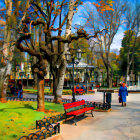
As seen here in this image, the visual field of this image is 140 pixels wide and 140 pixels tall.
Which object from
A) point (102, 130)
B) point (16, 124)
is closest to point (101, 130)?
point (102, 130)

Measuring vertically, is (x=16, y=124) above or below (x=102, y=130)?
above

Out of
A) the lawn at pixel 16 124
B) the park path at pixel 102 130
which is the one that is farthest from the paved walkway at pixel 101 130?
the lawn at pixel 16 124

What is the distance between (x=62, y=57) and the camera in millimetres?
12719

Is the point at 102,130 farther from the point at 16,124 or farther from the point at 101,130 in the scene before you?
the point at 16,124

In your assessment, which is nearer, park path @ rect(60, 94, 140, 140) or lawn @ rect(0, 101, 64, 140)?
lawn @ rect(0, 101, 64, 140)

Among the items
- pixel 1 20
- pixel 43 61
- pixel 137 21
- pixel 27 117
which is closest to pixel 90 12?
pixel 137 21

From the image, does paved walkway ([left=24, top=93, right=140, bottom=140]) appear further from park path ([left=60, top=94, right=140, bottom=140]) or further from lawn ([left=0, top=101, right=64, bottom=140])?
lawn ([left=0, top=101, right=64, bottom=140])

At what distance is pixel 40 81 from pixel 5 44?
4197mm

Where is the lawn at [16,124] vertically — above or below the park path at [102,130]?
above

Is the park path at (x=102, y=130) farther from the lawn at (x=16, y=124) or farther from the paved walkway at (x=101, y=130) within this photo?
the lawn at (x=16, y=124)

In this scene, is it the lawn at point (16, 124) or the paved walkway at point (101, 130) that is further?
the paved walkway at point (101, 130)

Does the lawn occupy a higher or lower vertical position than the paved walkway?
higher

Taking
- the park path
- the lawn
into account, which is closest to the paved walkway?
the park path

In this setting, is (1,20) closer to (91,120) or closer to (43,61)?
(43,61)
